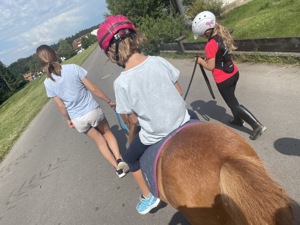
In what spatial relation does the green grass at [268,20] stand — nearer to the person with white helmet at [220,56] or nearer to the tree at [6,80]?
the person with white helmet at [220,56]

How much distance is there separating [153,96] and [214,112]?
386 centimetres

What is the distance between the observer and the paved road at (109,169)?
388 cm

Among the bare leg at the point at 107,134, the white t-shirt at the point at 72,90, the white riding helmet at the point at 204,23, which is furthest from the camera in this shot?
the bare leg at the point at 107,134

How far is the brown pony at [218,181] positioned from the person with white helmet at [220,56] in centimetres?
212

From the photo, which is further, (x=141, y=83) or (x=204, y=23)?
(x=204, y=23)

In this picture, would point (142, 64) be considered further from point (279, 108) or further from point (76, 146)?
point (76, 146)

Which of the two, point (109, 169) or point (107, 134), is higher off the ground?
point (107, 134)

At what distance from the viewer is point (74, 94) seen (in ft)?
13.9

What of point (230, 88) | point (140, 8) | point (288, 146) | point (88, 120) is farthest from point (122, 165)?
point (140, 8)

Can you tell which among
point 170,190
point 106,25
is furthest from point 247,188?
point 106,25

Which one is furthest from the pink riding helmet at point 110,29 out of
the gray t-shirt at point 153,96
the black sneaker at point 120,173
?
the black sneaker at point 120,173

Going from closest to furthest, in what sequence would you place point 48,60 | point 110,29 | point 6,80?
point 110,29 < point 48,60 < point 6,80

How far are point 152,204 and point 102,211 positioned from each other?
1.14 m

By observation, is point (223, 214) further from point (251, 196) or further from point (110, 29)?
point (110, 29)
